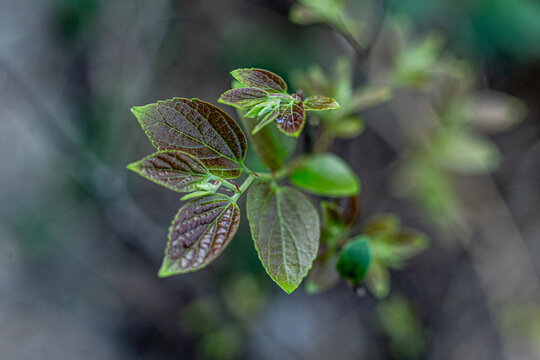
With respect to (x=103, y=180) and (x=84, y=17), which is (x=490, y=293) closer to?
(x=103, y=180)

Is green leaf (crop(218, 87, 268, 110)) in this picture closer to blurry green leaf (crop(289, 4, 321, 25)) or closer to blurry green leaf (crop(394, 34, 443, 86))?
blurry green leaf (crop(289, 4, 321, 25))

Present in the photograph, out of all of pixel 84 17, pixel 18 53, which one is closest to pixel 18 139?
pixel 18 53

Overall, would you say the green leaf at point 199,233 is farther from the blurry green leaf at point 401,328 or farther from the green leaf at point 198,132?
the blurry green leaf at point 401,328

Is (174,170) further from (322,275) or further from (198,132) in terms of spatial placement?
(322,275)

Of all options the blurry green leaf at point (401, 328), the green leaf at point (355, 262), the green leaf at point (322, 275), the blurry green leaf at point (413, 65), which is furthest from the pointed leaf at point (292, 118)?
the blurry green leaf at point (401, 328)

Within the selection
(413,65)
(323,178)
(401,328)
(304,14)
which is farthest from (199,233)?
(401,328)

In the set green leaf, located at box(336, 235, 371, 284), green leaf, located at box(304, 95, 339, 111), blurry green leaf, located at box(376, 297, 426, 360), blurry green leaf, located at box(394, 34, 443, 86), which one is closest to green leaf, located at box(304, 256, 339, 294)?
green leaf, located at box(336, 235, 371, 284)

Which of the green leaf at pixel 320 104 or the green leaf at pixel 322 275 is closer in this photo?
the green leaf at pixel 320 104
